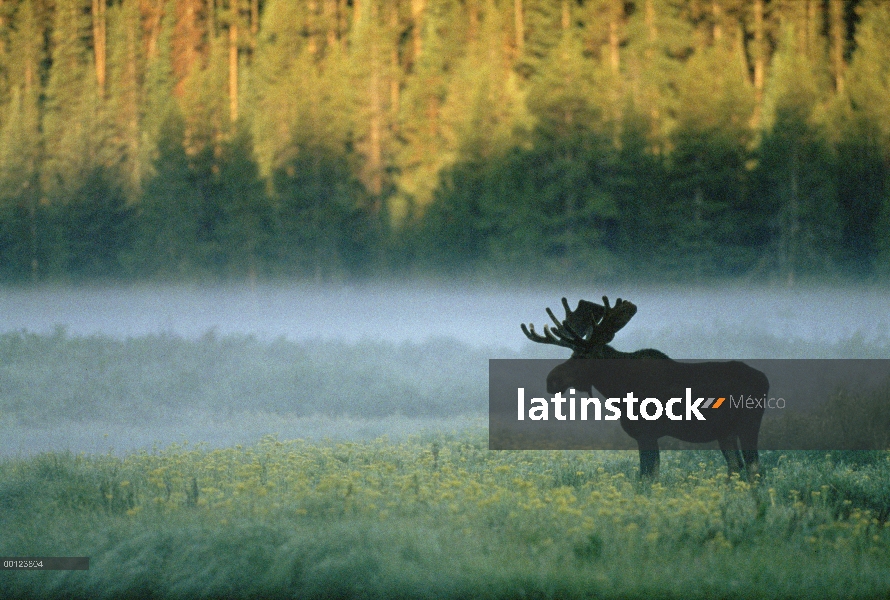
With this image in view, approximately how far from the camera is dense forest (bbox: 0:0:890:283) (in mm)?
13773

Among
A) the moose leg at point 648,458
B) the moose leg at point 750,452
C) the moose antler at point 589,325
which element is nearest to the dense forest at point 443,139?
the moose antler at point 589,325

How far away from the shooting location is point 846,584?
6.96 meters

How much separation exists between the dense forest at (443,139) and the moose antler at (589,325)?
522 cm

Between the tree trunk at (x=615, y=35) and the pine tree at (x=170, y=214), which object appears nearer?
the tree trunk at (x=615, y=35)

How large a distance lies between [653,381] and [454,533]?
214 cm

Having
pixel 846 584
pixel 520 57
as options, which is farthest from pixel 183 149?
pixel 846 584

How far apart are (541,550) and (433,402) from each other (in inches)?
237

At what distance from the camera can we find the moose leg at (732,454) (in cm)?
820

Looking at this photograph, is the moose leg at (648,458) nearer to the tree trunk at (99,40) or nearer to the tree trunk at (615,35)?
the tree trunk at (615,35)

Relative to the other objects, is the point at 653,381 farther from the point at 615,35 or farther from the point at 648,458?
the point at 615,35

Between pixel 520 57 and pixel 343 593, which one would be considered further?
pixel 520 57

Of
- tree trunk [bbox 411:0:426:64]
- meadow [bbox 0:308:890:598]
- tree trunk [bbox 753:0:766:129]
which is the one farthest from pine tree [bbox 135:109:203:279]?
tree trunk [bbox 753:0:766:129]

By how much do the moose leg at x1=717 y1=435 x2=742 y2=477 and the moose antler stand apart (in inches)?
52.1

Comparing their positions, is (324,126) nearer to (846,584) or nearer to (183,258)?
(183,258)
